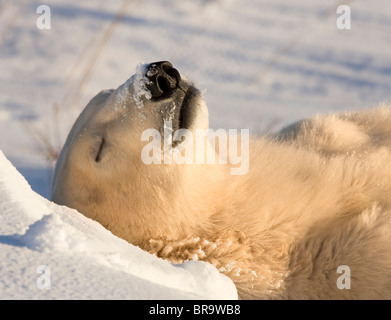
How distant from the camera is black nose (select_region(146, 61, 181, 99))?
1891 millimetres

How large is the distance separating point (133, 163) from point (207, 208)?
1.02 ft

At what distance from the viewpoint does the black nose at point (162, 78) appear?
1.89 metres

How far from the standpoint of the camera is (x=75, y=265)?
1.26m

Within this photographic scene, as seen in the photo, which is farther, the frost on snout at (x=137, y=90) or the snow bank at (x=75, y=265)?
the frost on snout at (x=137, y=90)
